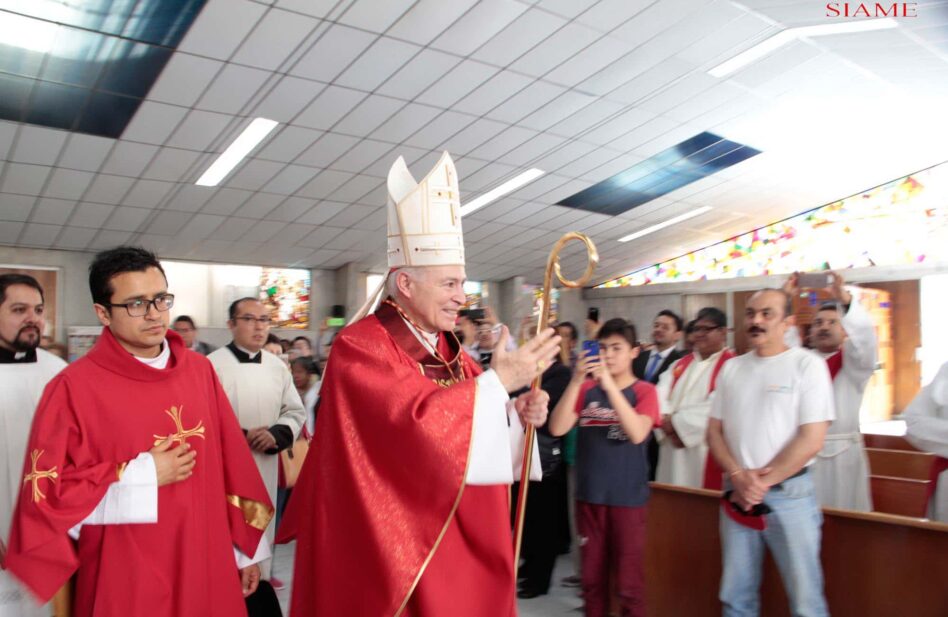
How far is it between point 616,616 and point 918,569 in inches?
51.1

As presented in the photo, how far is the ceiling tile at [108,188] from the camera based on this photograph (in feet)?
27.0

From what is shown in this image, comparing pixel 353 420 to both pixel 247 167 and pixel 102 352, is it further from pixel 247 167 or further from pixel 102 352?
pixel 247 167

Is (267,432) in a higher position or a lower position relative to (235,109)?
lower

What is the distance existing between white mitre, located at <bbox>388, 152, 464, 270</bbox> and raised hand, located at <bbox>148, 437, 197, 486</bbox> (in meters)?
0.80

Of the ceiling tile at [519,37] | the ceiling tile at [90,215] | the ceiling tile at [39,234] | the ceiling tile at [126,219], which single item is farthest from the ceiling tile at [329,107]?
the ceiling tile at [39,234]

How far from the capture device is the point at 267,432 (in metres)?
3.39

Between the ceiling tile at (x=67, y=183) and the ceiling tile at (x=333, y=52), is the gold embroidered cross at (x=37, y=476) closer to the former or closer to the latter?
the ceiling tile at (x=333, y=52)

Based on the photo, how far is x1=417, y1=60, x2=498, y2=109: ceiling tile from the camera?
7.06m

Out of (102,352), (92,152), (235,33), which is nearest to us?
(102,352)

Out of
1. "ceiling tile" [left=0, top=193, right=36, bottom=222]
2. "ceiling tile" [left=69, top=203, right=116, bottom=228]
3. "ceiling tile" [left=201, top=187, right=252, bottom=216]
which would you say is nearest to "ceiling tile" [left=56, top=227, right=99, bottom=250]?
"ceiling tile" [left=69, top=203, right=116, bottom=228]

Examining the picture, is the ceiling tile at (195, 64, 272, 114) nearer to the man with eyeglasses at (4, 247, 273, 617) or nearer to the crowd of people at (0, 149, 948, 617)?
the crowd of people at (0, 149, 948, 617)

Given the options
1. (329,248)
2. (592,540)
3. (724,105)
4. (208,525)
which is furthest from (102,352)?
(329,248)

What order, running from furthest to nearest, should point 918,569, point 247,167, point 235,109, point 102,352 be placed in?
point 247,167 < point 235,109 < point 918,569 < point 102,352

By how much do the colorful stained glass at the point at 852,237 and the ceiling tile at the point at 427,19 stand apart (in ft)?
31.8
